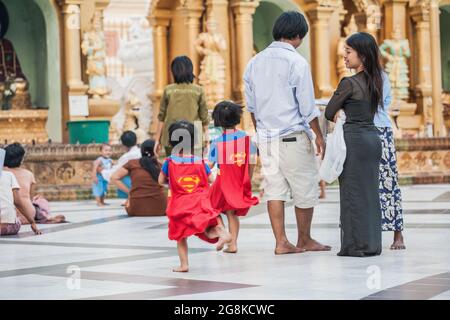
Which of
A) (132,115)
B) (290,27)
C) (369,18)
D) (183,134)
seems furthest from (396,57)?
(183,134)

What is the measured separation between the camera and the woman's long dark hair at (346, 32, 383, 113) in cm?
887

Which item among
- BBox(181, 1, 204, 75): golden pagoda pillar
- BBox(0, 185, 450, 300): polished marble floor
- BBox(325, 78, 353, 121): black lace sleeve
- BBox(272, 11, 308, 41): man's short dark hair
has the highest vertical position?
BBox(181, 1, 204, 75): golden pagoda pillar

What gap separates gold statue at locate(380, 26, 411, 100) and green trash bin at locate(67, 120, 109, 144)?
784cm

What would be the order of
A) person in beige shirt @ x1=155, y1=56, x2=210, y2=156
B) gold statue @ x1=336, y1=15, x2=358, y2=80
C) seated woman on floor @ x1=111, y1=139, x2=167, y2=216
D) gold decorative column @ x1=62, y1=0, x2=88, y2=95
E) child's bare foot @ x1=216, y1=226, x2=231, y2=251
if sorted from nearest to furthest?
1. child's bare foot @ x1=216, y1=226, x2=231, y2=251
2. person in beige shirt @ x1=155, y1=56, x2=210, y2=156
3. seated woman on floor @ x1=111, y1=139, x2=167, y2=216
4. gold decorative column @ x1=62, y1=0, x2=88, y2=95
5. gold statue @ x1=336, y1=15, x2=358, y2=80

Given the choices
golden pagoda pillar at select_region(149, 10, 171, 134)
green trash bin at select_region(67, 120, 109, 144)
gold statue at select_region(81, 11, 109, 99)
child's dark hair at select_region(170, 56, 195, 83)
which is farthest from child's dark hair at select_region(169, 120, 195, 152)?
golden pagoda pillar at select_region(149, 10, 171, 134)

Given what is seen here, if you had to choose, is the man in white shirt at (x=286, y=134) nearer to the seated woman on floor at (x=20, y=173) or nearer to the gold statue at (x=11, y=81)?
the seated woman on floor at (x=20, y=173)

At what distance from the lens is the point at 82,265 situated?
8586mm

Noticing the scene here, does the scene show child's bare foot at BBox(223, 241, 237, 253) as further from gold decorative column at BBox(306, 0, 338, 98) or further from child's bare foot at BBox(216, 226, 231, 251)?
gold decorative column at BBox(306, 0, 338, 98)

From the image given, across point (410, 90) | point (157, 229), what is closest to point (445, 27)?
point (410, 90)

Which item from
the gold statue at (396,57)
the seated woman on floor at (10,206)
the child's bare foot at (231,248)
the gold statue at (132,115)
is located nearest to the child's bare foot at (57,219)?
the seated woman on floor at (10,206)
